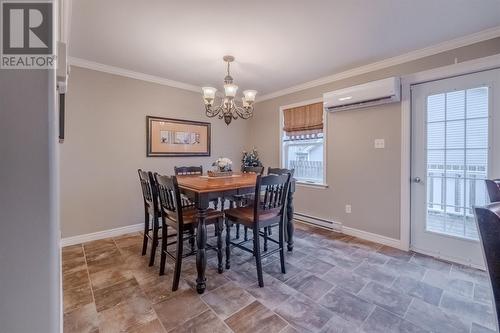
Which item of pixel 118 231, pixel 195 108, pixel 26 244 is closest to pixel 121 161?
pixel 118 231

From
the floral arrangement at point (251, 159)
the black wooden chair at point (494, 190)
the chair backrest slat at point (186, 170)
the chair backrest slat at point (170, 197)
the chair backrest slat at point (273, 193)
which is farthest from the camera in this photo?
the floral arrangement at point (251, 159)

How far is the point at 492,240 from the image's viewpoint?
0.84 meters

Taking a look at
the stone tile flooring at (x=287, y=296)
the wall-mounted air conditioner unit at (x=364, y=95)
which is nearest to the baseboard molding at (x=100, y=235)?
the stone tile flooring at (x=287, y=296)

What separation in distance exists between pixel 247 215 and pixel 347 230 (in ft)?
6.20

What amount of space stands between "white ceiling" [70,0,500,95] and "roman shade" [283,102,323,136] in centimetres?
75

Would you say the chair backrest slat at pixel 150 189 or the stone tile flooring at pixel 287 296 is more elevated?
the chair backrest slat at pixel 150 189

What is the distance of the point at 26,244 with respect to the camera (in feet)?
1.74

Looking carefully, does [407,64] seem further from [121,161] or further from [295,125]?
[121,161]

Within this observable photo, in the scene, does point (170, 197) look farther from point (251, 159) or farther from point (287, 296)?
point (251, 159)

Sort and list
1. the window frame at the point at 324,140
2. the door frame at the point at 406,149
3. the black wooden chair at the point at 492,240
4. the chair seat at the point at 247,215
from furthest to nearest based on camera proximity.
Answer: the window frame at the point at 324,140
the door frame at the point at 406,149
the chair seat at the point at 247,215
the black wooden chair at the point at 492,240

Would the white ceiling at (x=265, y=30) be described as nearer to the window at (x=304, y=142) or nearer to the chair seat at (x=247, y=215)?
the window at (x=304, y=142)

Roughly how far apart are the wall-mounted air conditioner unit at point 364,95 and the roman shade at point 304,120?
247 millimetres

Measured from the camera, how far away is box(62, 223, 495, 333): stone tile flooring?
1.60 meters

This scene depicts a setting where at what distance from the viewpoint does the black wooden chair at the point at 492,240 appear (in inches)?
32.7
